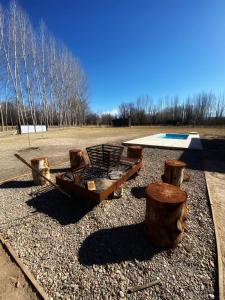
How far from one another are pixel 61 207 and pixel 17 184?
1.69 m

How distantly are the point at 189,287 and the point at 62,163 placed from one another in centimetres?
474

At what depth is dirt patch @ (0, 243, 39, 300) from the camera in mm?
1520

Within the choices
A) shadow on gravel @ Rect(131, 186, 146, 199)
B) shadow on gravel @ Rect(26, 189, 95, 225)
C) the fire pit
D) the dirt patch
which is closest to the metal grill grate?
the fire pit

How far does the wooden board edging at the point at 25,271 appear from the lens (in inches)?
59.6

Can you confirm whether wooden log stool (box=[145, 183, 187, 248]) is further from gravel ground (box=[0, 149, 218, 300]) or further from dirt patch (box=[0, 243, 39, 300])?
dirt patch (box=[0, 243, 39, 300])

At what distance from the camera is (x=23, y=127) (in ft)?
63.9

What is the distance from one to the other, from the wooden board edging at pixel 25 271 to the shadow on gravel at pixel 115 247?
0.45 metres

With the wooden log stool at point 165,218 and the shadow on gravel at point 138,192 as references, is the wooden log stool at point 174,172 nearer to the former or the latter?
the shadow on gravel at point 138,192

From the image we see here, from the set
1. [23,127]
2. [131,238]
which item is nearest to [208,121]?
[23,127]

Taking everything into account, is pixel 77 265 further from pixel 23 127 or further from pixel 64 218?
pixel 23 127

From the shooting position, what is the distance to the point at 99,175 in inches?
139

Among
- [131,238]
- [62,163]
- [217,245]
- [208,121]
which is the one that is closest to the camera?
[217,245]

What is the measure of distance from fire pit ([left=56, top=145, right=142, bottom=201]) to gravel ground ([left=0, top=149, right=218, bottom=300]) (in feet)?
1.10

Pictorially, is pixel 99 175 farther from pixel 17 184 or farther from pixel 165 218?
pixel 17 184
